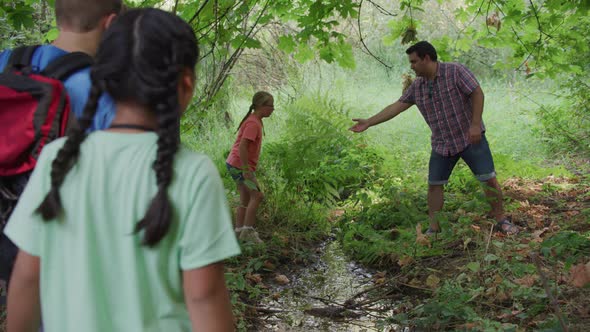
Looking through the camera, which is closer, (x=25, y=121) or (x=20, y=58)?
(x=25, y=121)

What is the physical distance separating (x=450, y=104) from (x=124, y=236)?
4877mm

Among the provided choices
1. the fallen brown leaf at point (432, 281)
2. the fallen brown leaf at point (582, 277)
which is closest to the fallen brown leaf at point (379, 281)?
the fallen brown leaf at point (432, 281)

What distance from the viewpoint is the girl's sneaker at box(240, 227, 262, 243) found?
6.19 meters

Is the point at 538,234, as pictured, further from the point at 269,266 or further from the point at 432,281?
the point at 269,266

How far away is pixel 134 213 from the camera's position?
1365 mm

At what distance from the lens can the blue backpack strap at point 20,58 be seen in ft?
6.07

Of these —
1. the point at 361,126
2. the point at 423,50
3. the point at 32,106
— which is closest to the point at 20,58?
the point at 32,106

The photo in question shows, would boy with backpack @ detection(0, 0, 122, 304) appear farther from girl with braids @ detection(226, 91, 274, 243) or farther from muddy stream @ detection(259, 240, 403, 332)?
girl with braids @ detection(226, 91, 274, 243)

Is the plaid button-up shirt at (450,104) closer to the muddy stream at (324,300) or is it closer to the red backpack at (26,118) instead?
the muddy stream at (324,300)

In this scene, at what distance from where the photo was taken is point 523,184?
7973mm

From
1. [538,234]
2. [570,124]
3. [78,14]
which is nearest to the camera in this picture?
[78,14]

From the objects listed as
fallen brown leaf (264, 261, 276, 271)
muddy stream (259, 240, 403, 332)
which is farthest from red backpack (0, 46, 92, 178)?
fallen brown leaf (264, 261, 276, 271)

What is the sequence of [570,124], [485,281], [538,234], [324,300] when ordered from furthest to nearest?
[570,124] → [538,234] → [324,300] → [485,281]

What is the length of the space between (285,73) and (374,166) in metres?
3.29
